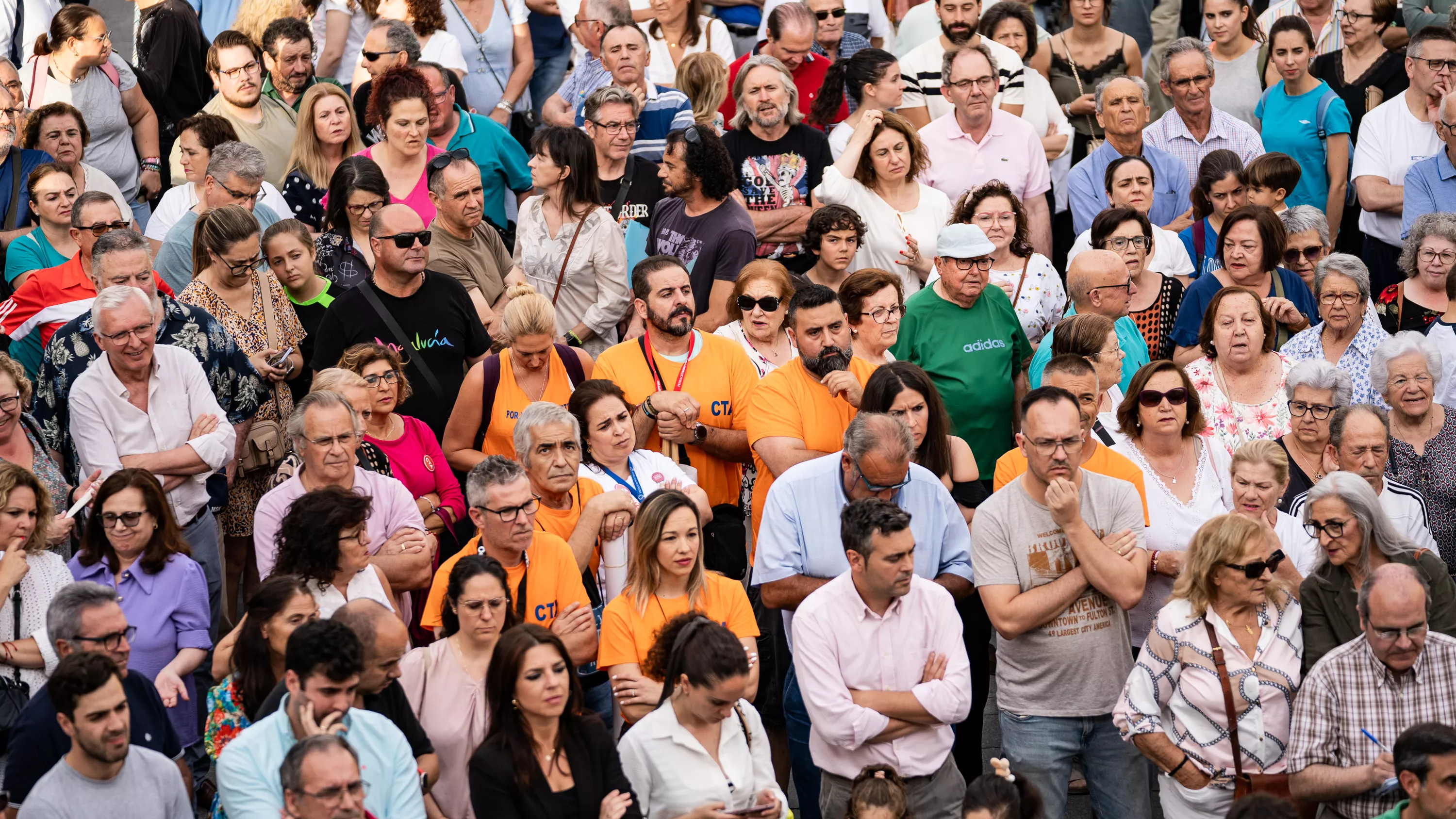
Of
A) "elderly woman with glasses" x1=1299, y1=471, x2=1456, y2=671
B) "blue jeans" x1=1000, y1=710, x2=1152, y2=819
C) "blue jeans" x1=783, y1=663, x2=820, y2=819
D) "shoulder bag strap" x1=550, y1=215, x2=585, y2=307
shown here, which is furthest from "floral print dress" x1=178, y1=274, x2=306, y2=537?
"elderly woman with glasses" x1=1299, y1=471, x2=1456, y2=671

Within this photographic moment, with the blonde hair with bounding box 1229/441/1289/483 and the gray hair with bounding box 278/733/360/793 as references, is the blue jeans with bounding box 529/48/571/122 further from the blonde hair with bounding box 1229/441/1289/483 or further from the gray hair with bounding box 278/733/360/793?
the gray hair with bounding box 278/733/360/793

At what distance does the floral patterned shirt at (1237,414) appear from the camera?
766cm

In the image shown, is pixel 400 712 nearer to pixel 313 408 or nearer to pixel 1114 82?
pixel 313 408

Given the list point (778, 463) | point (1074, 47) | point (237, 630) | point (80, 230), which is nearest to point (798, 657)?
point (778, 463)

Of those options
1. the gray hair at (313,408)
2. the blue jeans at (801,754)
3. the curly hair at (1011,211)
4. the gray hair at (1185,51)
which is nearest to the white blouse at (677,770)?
the blue jeans at (801,754)

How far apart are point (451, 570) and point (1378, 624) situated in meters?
3.25

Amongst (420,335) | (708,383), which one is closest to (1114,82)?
(708,383)

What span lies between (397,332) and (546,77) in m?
4.61

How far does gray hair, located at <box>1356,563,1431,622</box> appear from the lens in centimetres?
593

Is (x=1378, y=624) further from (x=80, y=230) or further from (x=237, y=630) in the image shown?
(x=80, y=230)

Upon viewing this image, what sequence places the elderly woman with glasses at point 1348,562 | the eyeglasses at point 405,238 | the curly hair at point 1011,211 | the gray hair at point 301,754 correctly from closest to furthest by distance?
1. the gray hair at point 301,754
2. the elderly woman with glasses at point 1348,562
3. the eyeglasses at point 405,238
4. the curly hair at point 1011,211

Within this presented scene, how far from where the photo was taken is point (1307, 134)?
1041cm

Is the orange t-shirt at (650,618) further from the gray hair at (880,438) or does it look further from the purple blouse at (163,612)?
the purple blouse at (163,612)

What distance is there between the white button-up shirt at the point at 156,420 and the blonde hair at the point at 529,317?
129 centimetres
